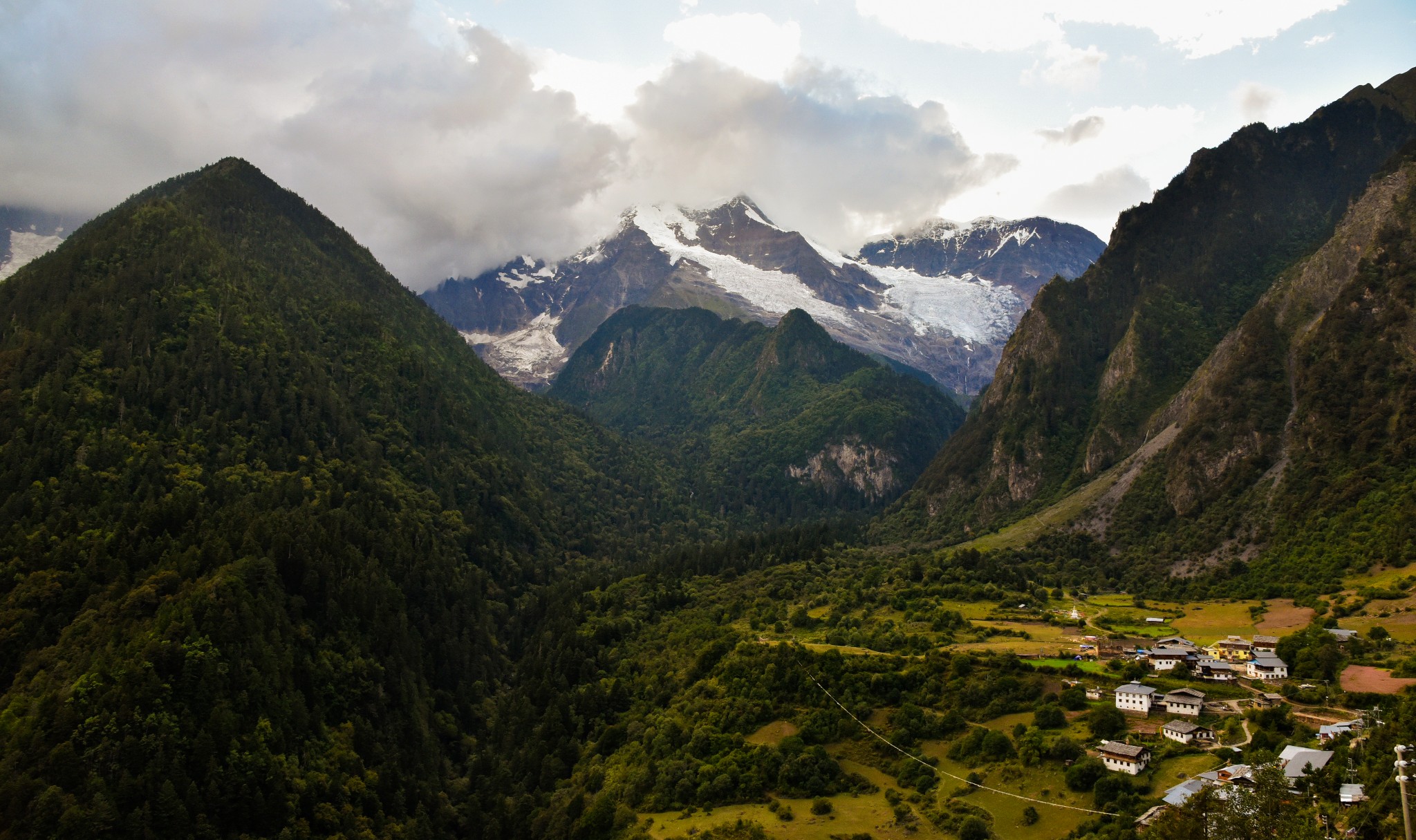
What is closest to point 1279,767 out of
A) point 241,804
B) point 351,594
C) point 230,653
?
point 241,804

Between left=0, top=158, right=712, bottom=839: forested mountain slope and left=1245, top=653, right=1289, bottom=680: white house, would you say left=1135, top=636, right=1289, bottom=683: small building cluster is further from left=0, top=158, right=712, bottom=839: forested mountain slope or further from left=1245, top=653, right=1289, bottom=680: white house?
left=0, top=158, right=712, bottom=839: forested mountain slope

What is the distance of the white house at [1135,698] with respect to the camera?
93.8 meters

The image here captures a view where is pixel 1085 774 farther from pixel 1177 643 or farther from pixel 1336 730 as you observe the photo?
pixel 1177 643

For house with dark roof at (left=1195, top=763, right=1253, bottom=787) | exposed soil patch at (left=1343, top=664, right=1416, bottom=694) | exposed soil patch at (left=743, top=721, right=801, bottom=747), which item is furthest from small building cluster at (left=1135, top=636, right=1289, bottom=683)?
exposed soil patch at (left=743, top=721, right=801, bottom=747)

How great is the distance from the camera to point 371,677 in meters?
137

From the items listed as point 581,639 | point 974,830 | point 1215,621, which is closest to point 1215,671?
point 974,830

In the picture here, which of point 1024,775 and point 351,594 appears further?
point 351,594

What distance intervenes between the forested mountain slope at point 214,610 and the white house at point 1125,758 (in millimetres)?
72045

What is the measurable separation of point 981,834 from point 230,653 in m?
84.3

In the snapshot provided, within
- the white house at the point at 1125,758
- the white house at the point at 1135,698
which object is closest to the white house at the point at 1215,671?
the white house at the point at 1135,698

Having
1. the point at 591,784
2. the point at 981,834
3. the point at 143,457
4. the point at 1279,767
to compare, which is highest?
the point at 143,457

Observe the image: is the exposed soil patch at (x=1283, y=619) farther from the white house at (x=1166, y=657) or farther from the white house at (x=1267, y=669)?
the white house at (x=1267, y=669)

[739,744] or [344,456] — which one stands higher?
[344,456]

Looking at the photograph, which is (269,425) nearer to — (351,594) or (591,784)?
(351,594)
